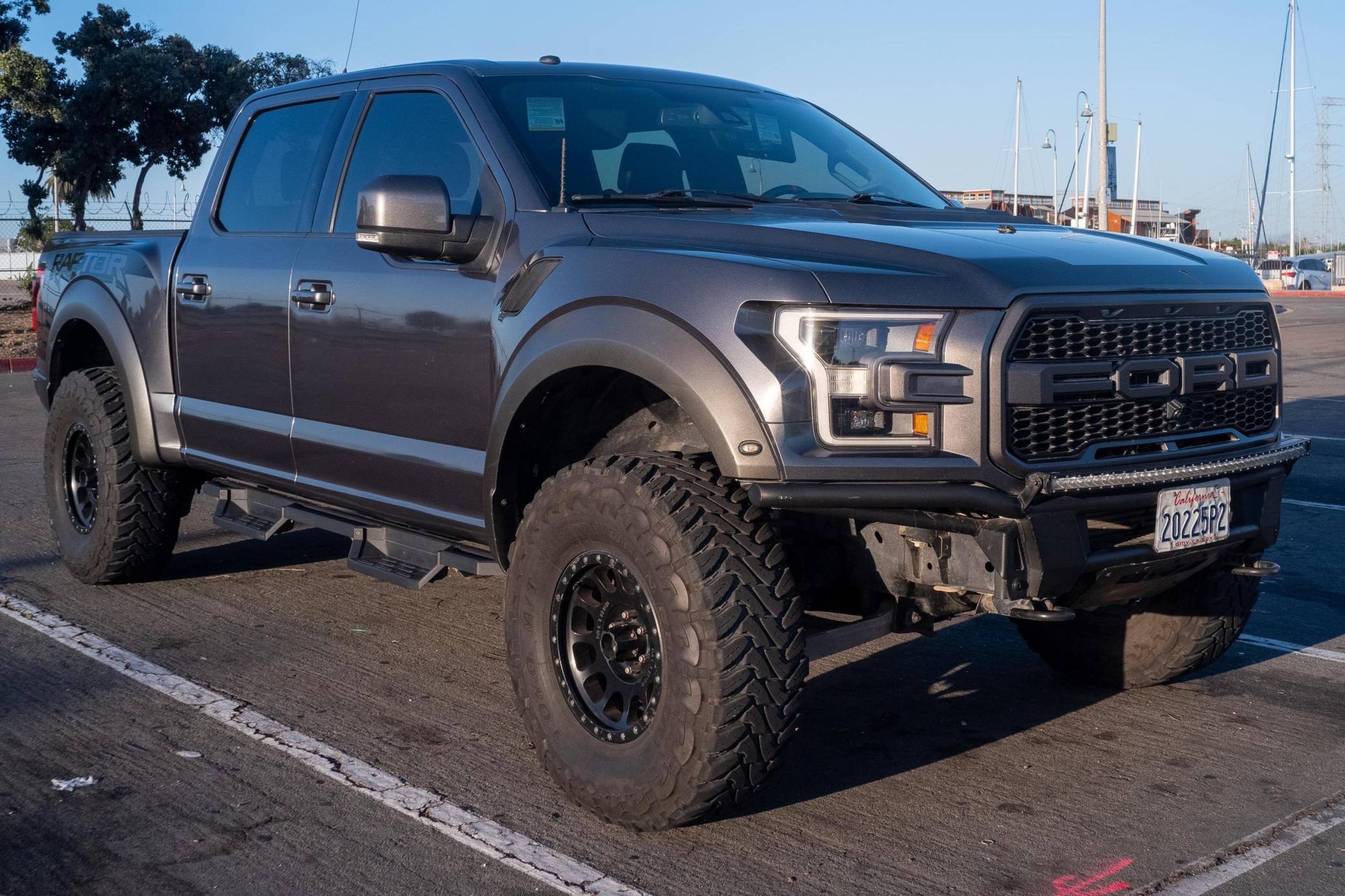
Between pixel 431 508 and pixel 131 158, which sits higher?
pixel 131 158

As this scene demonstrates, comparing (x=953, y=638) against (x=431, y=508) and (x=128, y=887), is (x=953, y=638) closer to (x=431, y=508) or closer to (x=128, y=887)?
(x=431, y=508)

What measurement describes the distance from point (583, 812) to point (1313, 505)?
234 inches

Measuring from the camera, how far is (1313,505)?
8.10 meters

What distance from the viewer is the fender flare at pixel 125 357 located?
5.77 m

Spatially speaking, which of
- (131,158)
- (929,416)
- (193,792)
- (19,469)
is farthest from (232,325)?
(131,158)

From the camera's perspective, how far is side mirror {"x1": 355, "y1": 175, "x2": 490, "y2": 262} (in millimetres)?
3967

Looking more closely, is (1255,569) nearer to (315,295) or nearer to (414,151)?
(414,151)

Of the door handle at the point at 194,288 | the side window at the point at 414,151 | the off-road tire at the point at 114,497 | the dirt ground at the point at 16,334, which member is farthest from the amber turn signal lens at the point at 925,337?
the dirt ground at the point at 16,334

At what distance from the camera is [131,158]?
2684 centimetres

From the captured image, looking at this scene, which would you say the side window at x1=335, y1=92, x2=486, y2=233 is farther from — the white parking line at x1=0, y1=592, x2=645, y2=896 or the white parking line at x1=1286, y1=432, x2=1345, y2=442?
the white parking line at x1=1286, y1=432, x2=1345, y2=442

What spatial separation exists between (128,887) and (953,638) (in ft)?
11.0

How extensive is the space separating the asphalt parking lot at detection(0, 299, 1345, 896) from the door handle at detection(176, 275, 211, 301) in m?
1.30

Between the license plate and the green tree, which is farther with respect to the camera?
the green tree

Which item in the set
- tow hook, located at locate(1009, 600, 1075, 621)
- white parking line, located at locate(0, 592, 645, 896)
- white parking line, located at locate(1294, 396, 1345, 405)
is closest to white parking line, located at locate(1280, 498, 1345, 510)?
tow hook, located at locate(1009, 600, 1075, 621)
